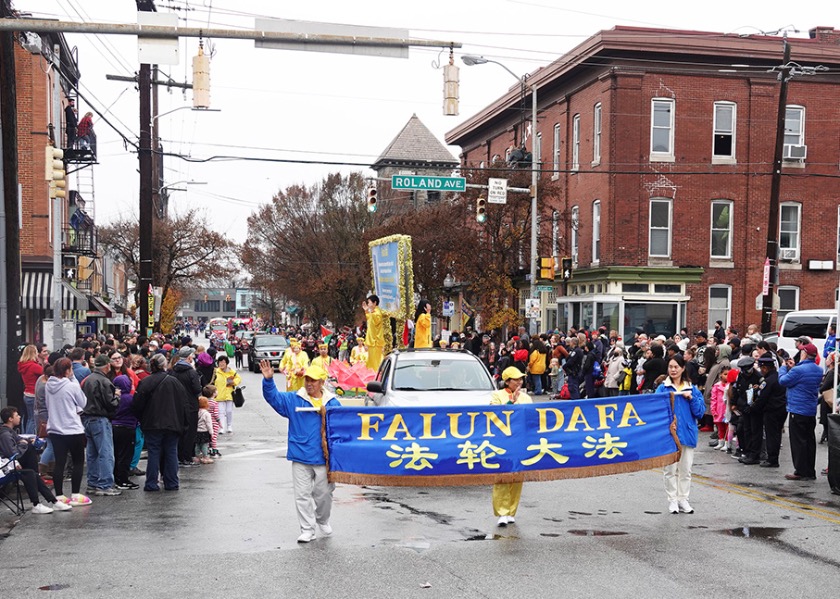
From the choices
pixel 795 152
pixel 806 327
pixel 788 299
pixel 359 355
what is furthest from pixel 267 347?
pixel 806 327

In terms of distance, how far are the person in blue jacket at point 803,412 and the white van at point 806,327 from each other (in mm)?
13475

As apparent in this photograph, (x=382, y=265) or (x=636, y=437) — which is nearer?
(x=636, y=437)

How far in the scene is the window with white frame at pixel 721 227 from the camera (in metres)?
39.1

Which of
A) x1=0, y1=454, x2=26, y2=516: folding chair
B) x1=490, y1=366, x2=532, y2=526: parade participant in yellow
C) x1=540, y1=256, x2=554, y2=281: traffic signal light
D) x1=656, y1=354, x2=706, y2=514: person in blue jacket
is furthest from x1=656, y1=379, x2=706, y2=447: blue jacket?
x1=540, y1=256, x2=554, y2=281: traffic signal light

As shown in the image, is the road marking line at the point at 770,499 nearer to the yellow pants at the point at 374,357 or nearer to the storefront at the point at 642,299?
the yellow pants at the point at 374,357

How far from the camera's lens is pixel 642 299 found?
38281 mm

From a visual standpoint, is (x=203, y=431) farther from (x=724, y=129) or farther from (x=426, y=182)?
(x=724, y=129)

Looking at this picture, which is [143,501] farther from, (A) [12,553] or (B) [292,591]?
(B) [292,591]

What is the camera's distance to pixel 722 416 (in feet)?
58.0

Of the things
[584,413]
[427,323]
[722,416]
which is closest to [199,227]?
[427,323]

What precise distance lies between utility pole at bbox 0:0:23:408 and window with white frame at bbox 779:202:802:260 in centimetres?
3080

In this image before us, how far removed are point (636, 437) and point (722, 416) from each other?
7.05m

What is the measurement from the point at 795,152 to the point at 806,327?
13.1 meters

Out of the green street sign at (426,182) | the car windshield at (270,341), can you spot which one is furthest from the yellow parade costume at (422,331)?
the car windshield at (270,341)
